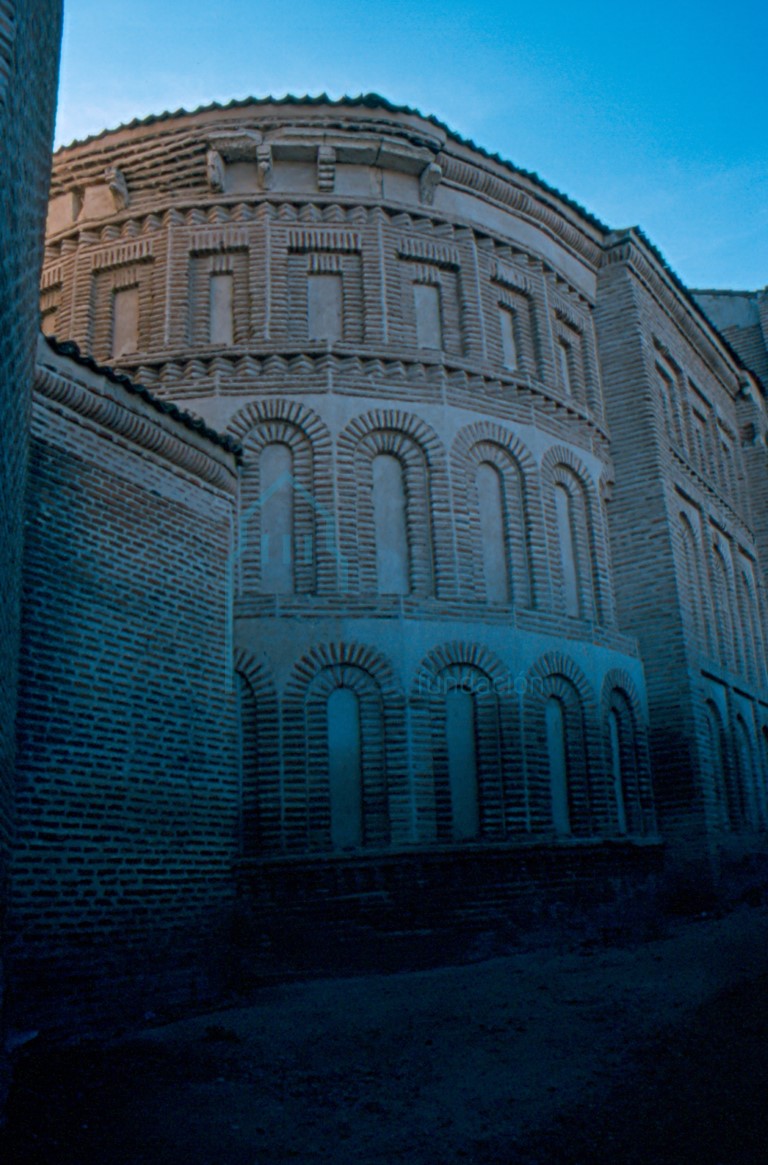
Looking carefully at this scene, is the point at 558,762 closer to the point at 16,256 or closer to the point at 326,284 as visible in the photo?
the point at 326,284

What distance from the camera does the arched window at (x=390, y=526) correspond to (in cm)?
1228

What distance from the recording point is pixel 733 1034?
6.62 meters

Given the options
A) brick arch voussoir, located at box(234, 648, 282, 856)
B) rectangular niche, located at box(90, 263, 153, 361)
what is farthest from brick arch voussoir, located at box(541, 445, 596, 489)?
rectangular niche, located at box(90, 263, 153, 361)

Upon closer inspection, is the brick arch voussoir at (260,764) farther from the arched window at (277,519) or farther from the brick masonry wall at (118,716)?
the brick masonry wall at (118,716)

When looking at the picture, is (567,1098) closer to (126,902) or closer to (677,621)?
(126,902)

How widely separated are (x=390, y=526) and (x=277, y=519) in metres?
1.41

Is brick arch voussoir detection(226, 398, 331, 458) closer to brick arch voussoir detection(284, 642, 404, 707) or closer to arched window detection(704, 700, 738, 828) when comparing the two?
brick arch voussoir detection(284, 642, 404, 707)

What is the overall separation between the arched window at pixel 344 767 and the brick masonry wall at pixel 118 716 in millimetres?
2057

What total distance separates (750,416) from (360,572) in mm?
12527

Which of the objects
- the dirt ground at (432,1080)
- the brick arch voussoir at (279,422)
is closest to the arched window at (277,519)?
the brick arch voussoir at (279,422)

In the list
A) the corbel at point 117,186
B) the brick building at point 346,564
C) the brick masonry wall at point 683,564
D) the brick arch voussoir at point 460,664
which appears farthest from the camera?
the brick masonry wall at point 683,564

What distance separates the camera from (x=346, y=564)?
11992 millimetres

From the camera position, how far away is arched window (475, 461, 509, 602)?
12844mm

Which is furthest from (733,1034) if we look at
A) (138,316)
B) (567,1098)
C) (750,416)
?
(750,416)
